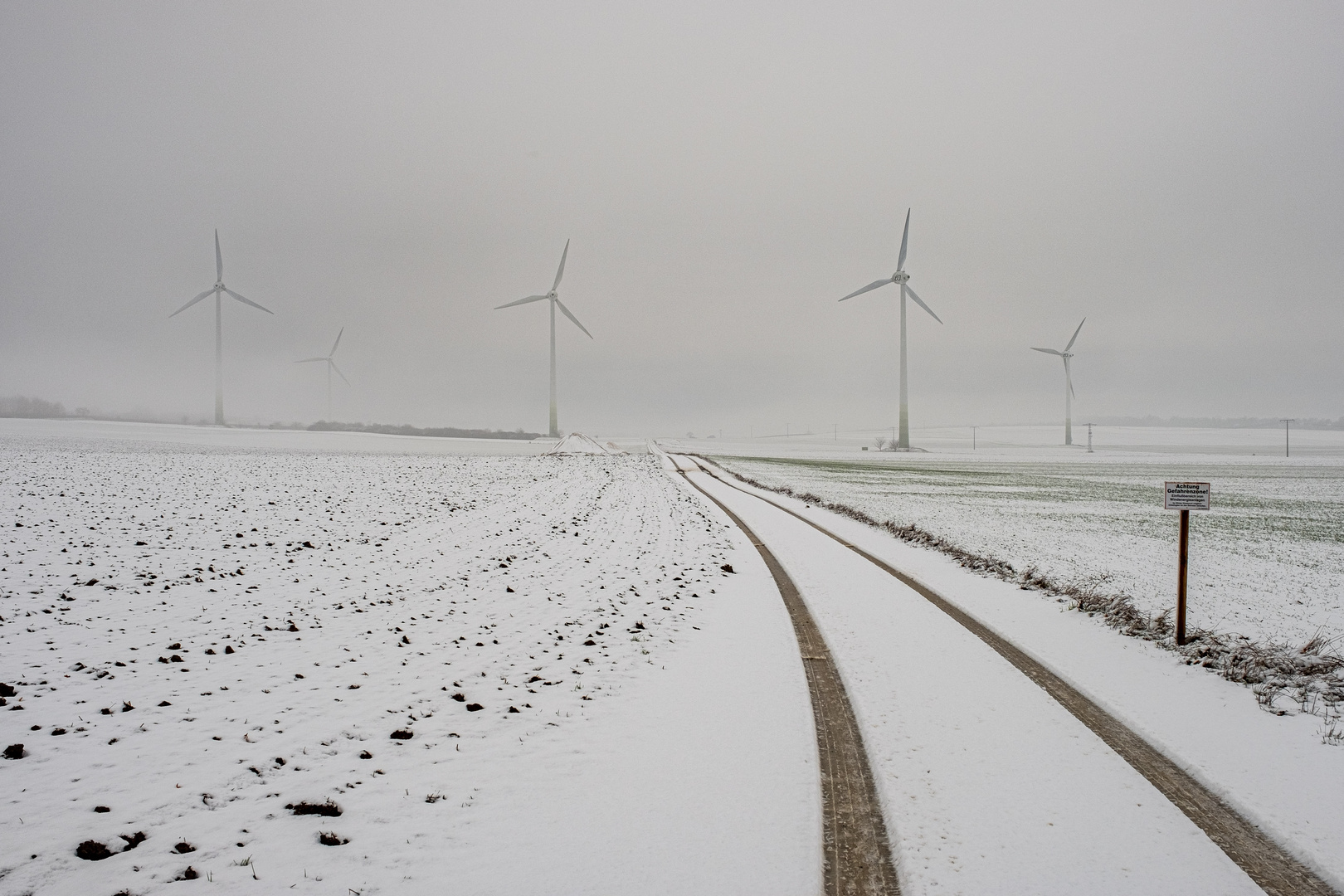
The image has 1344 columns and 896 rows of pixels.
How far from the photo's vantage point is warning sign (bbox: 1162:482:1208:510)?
9445 millimetres

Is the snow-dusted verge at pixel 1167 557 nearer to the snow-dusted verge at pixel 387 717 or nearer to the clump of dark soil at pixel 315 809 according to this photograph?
the snow-dusted verge at pixel 387 717

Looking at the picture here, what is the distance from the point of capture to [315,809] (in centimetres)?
505

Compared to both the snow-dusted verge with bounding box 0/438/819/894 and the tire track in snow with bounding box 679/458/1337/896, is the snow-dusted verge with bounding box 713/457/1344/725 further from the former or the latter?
the snow-dusted verge with bounding box 0/438/819/894

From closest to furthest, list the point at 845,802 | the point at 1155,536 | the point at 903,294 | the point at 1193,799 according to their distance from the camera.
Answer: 1. the point at 845,802
2. the point at 1193,799
3. the point at 1155,536
4. the point at 903,294

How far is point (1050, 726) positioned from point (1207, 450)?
154m

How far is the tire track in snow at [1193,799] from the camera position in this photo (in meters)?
4.38

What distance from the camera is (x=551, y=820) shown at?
16.1 ft

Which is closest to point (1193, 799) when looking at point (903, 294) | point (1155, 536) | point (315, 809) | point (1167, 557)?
point (315, 809)

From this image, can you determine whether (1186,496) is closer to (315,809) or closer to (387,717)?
(387,717)

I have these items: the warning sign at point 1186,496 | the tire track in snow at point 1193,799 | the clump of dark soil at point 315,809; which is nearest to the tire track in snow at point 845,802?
the tire track in snow at point 1193,799

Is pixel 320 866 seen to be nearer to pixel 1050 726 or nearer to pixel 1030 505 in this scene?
pixel 1050 726

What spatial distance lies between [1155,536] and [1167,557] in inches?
170

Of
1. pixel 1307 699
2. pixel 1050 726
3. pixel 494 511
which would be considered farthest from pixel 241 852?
pixel 494 511

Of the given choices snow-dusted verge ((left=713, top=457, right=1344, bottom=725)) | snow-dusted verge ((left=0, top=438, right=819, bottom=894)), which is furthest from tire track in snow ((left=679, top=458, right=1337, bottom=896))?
snow-dusted verge ((left=0, top=438, right=819, bottom=894))
